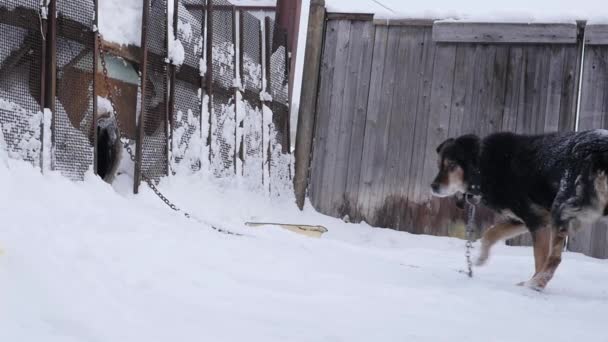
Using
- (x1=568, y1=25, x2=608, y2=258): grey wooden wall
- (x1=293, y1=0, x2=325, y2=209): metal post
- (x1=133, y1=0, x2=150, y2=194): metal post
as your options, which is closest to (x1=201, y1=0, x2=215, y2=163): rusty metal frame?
(x1=133, y1=0, x2=150, y2=194): metal post

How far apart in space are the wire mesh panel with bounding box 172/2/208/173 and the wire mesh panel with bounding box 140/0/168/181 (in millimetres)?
161

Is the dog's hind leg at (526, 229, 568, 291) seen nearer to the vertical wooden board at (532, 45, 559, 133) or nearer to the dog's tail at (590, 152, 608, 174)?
the dog's tail at (590, 152, 608, 174)

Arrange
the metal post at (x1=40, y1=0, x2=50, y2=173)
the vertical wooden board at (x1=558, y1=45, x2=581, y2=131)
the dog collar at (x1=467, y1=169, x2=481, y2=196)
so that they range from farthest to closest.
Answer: the vertical wooden board at (x1=558, y1=45, x2=581, y2=131) → the dog collar at (x1=467, y1=169, x2=481, y2=196) → the metal post at (x1=40, y1=0, x2=50, y2=173)

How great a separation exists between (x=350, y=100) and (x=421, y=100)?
3.08 ft

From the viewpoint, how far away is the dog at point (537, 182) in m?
4.14

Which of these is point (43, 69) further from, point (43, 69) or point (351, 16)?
point (351, 16)

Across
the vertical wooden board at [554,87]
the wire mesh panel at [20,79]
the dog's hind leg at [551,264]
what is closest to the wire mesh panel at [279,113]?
the vertical wooden board at [554,87]

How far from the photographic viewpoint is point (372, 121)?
8.35 meters

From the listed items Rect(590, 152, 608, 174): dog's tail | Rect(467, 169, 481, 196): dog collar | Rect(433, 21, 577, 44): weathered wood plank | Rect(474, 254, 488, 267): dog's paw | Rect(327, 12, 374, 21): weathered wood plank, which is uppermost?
Rect(327, 12, 374, 21): weathered wood plank

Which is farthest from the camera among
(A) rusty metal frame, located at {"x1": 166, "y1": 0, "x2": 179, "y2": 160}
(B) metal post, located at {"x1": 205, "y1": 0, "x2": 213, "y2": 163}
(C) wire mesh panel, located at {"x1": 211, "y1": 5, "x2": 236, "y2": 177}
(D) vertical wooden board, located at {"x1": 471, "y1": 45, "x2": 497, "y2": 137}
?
(D) vertical wooden board, located at {"x1": 471, "y1": 45, "x2": 497, "y2": 137}

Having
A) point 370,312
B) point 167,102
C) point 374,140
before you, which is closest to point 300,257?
point 370,312

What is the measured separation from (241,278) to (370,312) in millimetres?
766

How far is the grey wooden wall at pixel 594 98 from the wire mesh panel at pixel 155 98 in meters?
4.74

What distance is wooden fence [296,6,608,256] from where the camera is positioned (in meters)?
7.63
